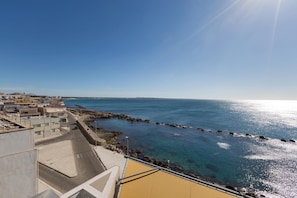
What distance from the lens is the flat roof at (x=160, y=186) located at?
10547mm

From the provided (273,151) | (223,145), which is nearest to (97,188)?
(223,145)

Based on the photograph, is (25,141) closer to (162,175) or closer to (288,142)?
(162,175)

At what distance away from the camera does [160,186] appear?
1156cm

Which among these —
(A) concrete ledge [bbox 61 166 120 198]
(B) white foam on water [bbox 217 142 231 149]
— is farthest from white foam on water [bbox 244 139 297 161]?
(A) concrete ledge [bbox 61 166 120 198]

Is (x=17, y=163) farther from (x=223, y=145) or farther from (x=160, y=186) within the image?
(x=223, y=145)

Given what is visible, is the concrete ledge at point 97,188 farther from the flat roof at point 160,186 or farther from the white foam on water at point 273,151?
the white foam on water at point 273,151

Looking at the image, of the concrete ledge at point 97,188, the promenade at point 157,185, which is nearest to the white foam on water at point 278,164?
the promenade at point 157,185

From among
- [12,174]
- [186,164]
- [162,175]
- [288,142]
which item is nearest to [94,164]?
[12,174]

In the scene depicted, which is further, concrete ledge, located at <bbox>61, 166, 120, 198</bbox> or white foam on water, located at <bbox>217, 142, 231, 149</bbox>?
white foam on water, located at <bbox>217, 142, 231, 149</bbox>

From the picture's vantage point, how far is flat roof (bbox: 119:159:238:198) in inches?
415

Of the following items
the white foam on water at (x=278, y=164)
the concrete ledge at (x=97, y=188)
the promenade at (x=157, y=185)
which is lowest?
the white foam on water at (x=278, y=164)

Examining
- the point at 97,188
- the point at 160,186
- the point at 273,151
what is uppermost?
the point at 97,188

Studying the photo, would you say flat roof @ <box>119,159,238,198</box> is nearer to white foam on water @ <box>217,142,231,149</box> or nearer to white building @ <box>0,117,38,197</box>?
white building @ <box>0,117,38,197</box>

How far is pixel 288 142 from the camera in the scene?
4778 centimetres
